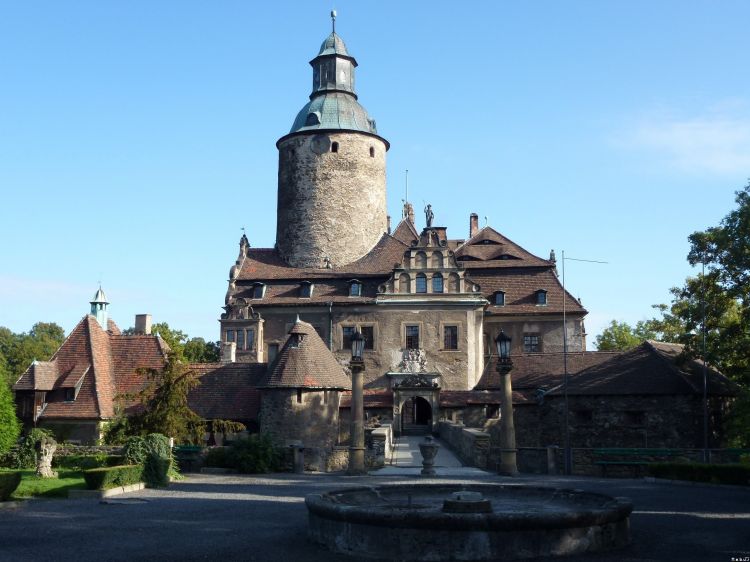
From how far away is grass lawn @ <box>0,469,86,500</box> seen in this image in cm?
2217

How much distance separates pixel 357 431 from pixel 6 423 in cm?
1377

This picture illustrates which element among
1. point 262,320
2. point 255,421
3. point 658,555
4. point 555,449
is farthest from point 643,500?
point 262,320

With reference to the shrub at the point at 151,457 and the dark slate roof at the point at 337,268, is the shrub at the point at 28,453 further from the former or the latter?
the dark slate roof at the point at 337,268

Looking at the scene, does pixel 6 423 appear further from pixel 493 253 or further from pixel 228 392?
pixel 493 253

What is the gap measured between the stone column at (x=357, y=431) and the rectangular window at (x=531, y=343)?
22343 mm

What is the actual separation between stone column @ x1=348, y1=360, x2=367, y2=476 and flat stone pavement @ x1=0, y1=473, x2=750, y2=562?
4.36 m

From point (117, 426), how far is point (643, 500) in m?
20.9

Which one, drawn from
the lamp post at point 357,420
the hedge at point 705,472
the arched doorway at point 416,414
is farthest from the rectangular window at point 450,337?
the hedge at point 705,472

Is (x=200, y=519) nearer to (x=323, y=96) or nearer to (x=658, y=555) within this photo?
(x=658, y=555)

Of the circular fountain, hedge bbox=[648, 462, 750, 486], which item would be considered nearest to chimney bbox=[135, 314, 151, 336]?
hedge bbox=[648, 462, 750, 486]

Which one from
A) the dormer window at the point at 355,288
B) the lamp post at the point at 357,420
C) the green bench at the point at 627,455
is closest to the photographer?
the lamp post at the point at 357,420

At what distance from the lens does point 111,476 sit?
22453mm

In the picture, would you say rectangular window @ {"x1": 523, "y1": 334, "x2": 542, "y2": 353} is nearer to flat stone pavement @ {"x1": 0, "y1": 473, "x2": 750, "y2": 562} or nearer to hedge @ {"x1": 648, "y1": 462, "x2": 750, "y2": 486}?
hedge @ {"x1": 648, "y1": 462, "x2": 750, "y2": 486}

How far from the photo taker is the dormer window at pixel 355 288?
50156 millimetres
